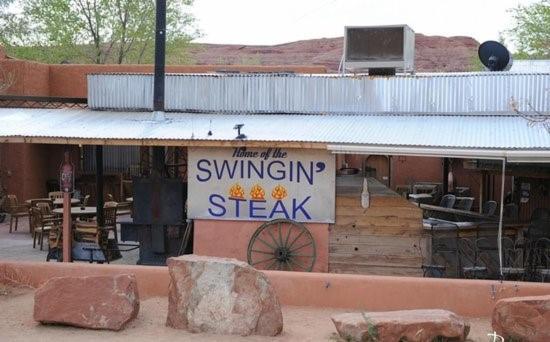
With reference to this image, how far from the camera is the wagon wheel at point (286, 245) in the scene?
11773 mm

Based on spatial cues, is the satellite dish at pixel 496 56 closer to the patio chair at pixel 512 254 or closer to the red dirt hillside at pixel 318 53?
the patio chair at pixel 512 254

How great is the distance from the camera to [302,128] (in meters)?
11.9

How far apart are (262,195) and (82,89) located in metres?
11.8

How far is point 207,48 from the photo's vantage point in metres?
59.5

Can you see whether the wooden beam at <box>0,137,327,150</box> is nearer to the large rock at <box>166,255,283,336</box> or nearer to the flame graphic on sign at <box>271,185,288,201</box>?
the flame graphic on sign at <box>271,185,288,201</box>

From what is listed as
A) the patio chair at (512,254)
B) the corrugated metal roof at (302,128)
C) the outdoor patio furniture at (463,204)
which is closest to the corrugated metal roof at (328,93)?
the corrugated metal roof at (302,128)

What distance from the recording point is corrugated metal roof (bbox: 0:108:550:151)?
10883mm

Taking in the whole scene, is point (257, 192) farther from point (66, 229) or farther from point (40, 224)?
point (40, 224)

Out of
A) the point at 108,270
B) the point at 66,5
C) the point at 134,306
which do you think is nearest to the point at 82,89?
the point at 66,5

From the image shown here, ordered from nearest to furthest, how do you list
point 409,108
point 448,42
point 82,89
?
1. point 409,108
2. point 82,89
3. point 448,42

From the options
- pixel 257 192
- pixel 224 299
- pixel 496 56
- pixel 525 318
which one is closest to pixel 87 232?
pixel 257 192

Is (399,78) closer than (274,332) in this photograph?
No

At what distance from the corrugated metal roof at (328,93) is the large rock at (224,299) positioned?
16.8 ft

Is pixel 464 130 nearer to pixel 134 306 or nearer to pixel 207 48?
pixel 134 306
